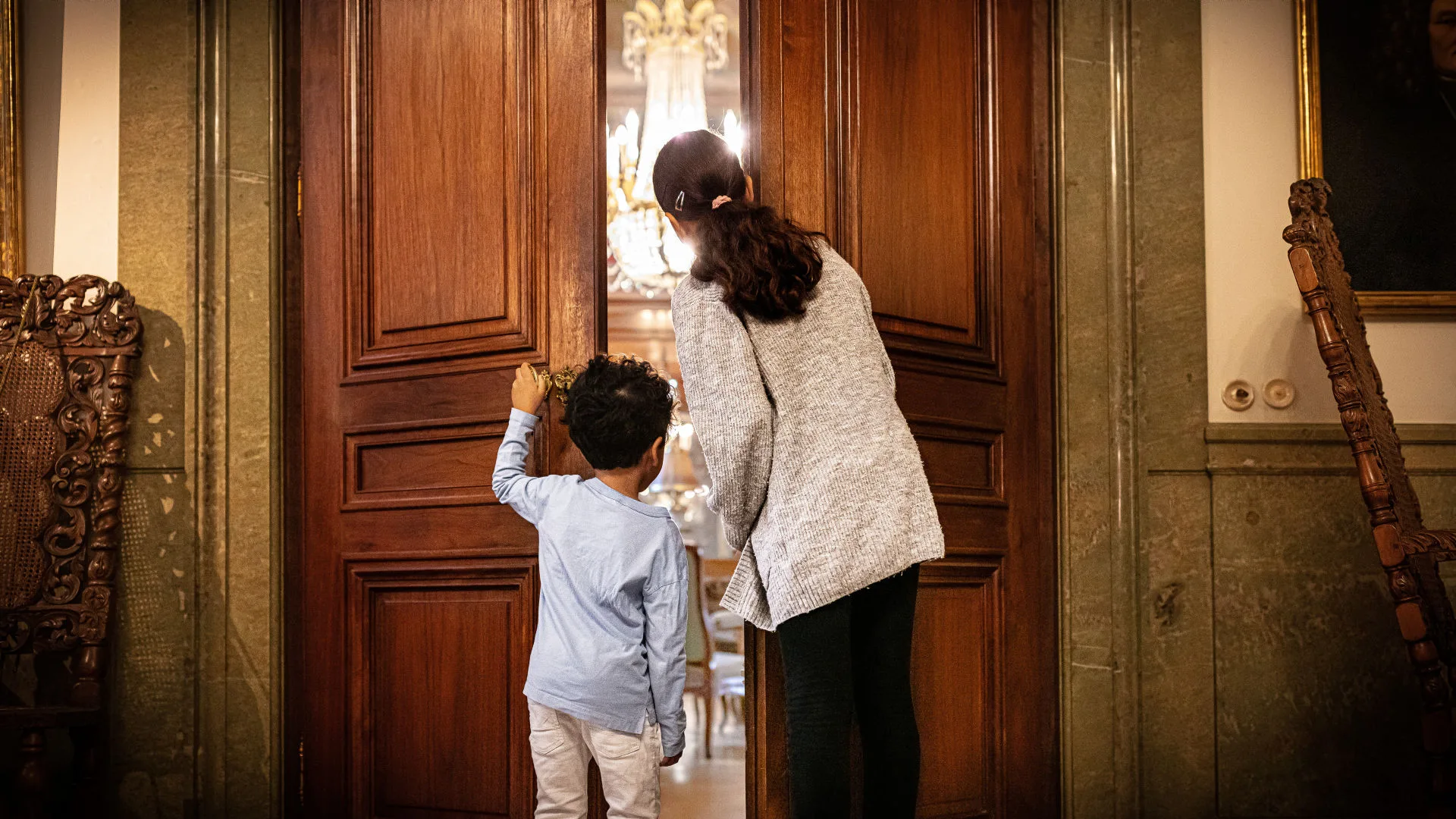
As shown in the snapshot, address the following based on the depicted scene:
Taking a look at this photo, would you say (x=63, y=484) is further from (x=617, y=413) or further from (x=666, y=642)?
(x=666, y=642)

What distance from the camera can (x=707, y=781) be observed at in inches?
163

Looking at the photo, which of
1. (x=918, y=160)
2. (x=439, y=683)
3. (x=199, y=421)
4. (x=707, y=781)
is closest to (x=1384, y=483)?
(x=918, y=160)

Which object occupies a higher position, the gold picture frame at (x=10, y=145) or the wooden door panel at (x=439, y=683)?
the gold picture frame at (x=10, y=145)

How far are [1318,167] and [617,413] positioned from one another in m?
2.21

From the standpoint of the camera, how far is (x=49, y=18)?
3072 mm

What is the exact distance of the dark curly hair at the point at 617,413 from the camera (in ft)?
7.09

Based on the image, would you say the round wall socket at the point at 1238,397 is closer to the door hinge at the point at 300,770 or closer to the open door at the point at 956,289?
the open door at the point at 956,289

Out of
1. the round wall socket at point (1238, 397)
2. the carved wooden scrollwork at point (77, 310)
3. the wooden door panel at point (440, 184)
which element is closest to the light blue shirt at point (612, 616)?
the wooden door panel at point (440, 184)

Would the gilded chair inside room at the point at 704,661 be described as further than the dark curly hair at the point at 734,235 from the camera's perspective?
Yes

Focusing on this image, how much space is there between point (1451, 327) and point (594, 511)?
2.53 m

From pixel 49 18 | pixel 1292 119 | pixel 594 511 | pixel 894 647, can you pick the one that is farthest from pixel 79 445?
pixel 1292 119

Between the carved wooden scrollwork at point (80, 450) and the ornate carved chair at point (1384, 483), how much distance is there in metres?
2.95

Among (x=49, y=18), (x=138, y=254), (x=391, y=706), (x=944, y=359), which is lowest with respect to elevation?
(x=391, y=706)

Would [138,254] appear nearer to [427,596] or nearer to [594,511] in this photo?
[427,596]
